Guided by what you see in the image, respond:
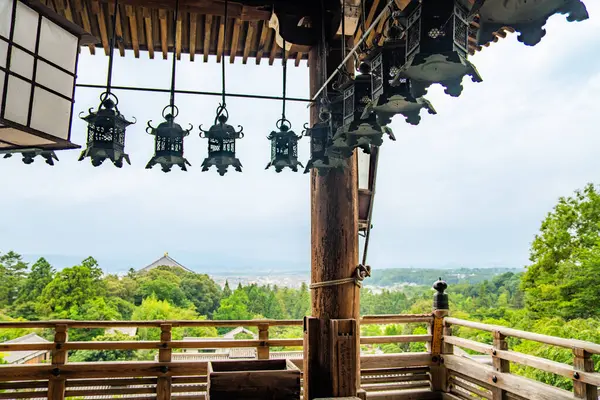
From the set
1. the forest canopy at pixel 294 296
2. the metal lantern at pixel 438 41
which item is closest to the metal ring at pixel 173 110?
the metal lantern at pixel 438 41

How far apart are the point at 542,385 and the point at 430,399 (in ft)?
4.08

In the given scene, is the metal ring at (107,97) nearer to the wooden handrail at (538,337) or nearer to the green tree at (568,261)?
the wooden handrail at (538,337)

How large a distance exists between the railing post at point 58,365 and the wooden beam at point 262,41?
2917 mm

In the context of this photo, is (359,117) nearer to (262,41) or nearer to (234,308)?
(262,41)

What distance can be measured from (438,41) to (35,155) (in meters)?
2.76

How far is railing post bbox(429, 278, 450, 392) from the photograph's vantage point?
412 cm

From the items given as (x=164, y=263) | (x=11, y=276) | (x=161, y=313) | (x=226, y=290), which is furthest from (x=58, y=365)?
(x=164, y=263)

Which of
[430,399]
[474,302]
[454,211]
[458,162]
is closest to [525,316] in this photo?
[474,302]

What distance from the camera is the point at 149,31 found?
332cm

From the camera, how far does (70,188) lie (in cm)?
4003

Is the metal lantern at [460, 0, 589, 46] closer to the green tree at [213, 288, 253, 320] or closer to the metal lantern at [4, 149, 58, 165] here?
the metal lantern at [4, 149, 58, 165]

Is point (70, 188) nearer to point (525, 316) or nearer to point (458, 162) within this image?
point (525, 316)

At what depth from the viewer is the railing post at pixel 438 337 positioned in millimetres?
4121

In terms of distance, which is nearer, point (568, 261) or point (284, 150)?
point (284, 150)
